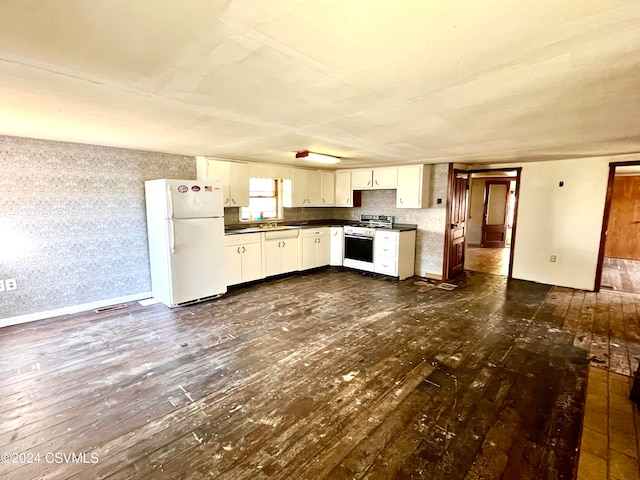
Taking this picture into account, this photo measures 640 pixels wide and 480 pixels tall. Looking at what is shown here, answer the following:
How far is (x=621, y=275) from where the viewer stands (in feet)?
18.9

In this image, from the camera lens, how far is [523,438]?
6.04 feet

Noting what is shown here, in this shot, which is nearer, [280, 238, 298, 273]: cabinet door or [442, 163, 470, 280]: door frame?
[442, 163, 470, 280]: door frame

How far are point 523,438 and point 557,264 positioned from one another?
421 cm

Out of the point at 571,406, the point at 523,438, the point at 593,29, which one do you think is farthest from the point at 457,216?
the point at 593,29

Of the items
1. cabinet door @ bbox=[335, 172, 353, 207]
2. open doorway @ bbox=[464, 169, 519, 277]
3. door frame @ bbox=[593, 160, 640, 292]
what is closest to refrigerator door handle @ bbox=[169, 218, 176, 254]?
cabinet door @ bbox=[335, 172, 353, 207]

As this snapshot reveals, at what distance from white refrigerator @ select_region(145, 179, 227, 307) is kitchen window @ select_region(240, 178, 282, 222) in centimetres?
137

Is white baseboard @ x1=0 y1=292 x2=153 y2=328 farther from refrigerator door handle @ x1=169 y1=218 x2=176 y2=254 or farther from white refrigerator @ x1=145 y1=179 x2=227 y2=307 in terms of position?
refrigerator door handle @ x1=169 y1=218 x2=176 y2=254

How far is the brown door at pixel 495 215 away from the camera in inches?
341

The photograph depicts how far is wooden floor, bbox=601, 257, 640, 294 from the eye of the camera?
4.98 meters

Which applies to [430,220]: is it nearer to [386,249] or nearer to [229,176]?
[386,249]

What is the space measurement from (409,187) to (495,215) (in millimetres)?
4820

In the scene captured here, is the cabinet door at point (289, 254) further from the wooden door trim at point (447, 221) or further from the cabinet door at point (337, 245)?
the wooden door trim at point (447, 221)

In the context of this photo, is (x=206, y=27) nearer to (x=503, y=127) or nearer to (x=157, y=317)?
(x=503, y=127)

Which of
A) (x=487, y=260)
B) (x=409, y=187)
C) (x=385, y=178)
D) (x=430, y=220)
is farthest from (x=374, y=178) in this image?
(x=487, y=260)
